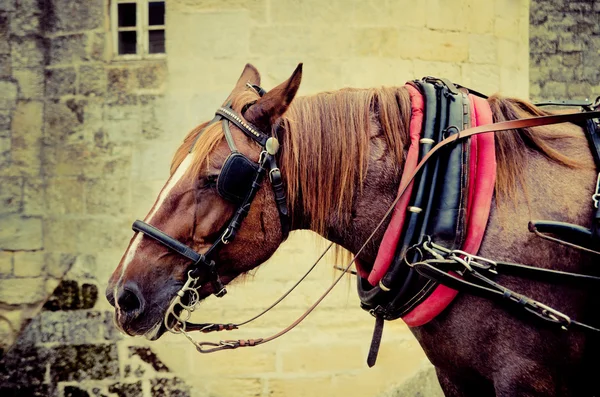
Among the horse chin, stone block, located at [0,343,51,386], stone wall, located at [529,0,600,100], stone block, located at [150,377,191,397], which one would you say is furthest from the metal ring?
stone wall, located at [529,0,600,100]

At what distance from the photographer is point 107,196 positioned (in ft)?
14.5

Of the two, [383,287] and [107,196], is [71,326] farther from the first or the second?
[383,287]

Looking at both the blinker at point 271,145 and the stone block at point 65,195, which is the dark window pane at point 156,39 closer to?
the stone block at point 65,195

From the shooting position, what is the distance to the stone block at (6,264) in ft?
15.4

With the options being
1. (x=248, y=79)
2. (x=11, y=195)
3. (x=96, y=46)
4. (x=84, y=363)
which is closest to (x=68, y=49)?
(x=96, y=46)

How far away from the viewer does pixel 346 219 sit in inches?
78.9

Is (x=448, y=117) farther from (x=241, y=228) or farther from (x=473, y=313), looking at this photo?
(x=241, y=228)

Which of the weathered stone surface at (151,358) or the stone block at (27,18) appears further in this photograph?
the stone block at (27,18)

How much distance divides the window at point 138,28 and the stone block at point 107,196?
3.17 feet

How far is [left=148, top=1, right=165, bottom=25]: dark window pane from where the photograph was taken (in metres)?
4.59

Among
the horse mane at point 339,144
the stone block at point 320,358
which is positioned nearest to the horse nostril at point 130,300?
the horse mane at point 339,144

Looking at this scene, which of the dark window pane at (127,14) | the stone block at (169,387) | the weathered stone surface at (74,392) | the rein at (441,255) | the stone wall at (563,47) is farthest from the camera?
the stone wall at (563,47)

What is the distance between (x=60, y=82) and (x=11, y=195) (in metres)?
0.99

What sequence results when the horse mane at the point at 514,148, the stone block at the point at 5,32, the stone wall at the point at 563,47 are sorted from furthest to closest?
the stone wall at the point at 563,47 → the stone block at the point at 5,32 → the horse mane at the point at 514,148
